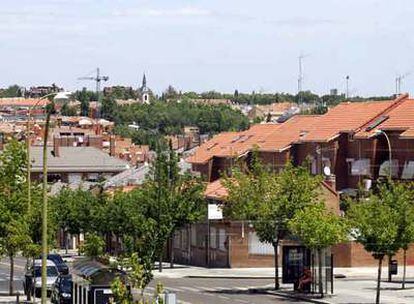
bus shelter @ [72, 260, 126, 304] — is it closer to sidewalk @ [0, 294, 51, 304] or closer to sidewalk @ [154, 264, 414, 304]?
sidewalk @ [0, 294, 51, 304]

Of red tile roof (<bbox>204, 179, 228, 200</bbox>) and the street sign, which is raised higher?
red tile roof (<bbox>204, 179, 228, 200</bbox>)

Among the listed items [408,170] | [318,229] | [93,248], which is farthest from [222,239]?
[93,248]

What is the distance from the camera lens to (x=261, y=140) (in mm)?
102750

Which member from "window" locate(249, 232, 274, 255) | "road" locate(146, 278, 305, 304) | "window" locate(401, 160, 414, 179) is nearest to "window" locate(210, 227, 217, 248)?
"window" locate(249, 232, 274, 255)

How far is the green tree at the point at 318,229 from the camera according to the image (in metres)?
54.2

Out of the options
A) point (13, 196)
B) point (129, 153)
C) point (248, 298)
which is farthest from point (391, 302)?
point (129, 153)

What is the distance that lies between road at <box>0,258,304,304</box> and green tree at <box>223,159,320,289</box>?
2434 millimetres

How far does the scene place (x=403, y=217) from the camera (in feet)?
174

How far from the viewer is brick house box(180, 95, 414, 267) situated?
285ft

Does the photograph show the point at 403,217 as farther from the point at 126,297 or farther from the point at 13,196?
the point at 126,297

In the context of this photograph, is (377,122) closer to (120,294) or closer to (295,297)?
(295,297)

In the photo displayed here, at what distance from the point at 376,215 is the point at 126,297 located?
27.4 metres

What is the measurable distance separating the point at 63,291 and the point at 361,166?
43980mm

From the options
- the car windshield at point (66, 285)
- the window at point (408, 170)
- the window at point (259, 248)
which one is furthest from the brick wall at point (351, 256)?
the car windshield at point (66, 285)
